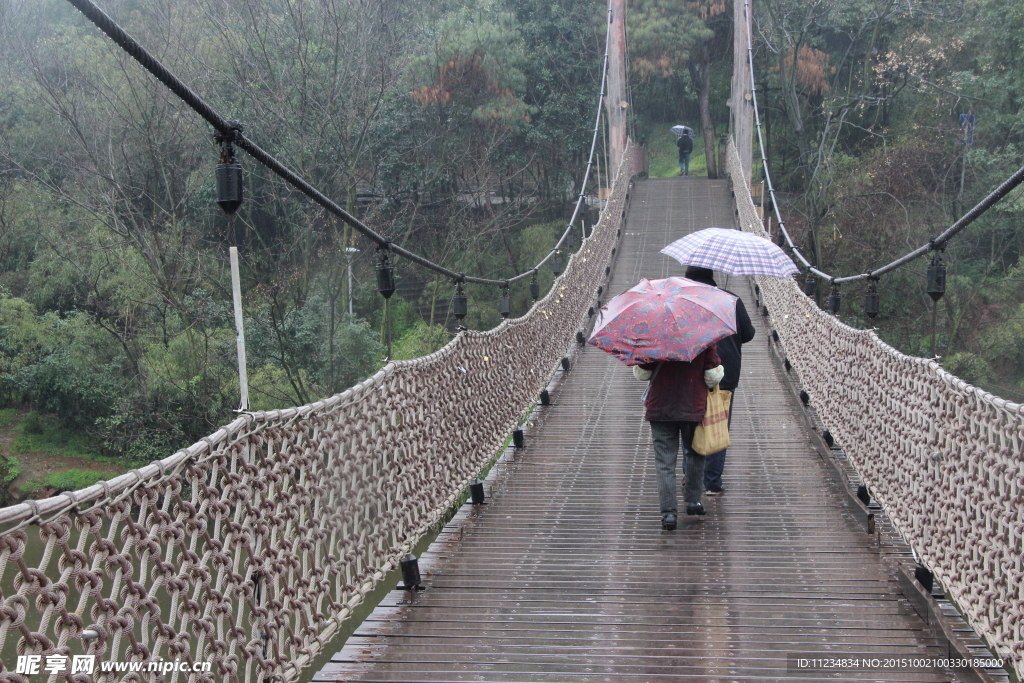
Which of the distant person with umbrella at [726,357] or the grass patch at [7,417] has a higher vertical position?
the distant person with umbrella at [726,357]

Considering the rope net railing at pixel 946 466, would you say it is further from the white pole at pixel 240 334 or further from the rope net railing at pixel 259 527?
the white pole at pixel 240 334

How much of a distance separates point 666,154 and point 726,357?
17422mm

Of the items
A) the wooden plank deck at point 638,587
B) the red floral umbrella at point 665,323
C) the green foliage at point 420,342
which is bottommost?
the green foliage at point 420,342

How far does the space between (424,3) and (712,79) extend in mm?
7366

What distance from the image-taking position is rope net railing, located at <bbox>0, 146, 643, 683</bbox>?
131cm

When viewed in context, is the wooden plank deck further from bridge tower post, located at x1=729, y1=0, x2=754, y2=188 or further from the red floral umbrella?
bridge tower post, located at x1=729, y1=0, x2=754, y2=188

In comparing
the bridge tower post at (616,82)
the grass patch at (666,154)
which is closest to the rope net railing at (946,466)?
the bridge tower post at (616,82)

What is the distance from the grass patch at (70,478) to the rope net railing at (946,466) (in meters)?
10.3

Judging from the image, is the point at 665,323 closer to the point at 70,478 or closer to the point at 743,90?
the point at 70,478

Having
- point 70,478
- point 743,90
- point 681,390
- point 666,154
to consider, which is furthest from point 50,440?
point 666,154

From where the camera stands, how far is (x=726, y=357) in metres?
3.48

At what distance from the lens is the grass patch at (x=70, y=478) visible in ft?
37.8

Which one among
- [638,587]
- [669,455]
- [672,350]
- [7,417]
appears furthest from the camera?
[7,417]

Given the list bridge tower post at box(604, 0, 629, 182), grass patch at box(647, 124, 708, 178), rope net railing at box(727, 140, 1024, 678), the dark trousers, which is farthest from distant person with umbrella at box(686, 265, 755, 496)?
grass patch at box(647, 124, 708, 178)
